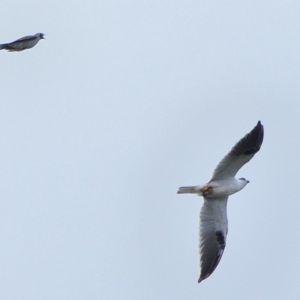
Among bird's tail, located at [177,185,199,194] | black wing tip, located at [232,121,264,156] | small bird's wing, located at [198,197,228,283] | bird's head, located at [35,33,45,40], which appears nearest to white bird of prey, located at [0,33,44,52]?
bird's head, located at [35,33,45,40]

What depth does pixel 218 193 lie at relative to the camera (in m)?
30.6

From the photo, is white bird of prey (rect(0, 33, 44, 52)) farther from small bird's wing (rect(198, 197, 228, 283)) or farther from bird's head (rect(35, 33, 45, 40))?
small bird's wing (rect(198, 197, 228, 283))

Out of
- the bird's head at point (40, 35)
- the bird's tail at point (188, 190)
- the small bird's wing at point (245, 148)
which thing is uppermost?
the bird's head at point (40, 35)

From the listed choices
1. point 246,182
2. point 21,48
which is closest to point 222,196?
point 246,182

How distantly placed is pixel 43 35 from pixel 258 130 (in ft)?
25.8

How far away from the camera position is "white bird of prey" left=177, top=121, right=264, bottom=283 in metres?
29.9

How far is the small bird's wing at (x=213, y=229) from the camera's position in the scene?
102ft

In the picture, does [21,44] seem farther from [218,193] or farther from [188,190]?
[218,193]

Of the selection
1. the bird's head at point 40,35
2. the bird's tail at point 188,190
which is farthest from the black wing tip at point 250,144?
the bird's head at point 40,35

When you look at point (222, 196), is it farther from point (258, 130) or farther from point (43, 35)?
point (43, 35)

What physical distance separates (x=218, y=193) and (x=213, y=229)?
4.49 feet

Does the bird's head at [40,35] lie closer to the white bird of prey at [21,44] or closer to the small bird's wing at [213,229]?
the white bird of prey at [21,44]

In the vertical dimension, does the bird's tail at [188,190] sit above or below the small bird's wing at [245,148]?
below

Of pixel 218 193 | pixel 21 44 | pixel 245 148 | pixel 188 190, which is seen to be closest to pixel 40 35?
pixel 21 44
